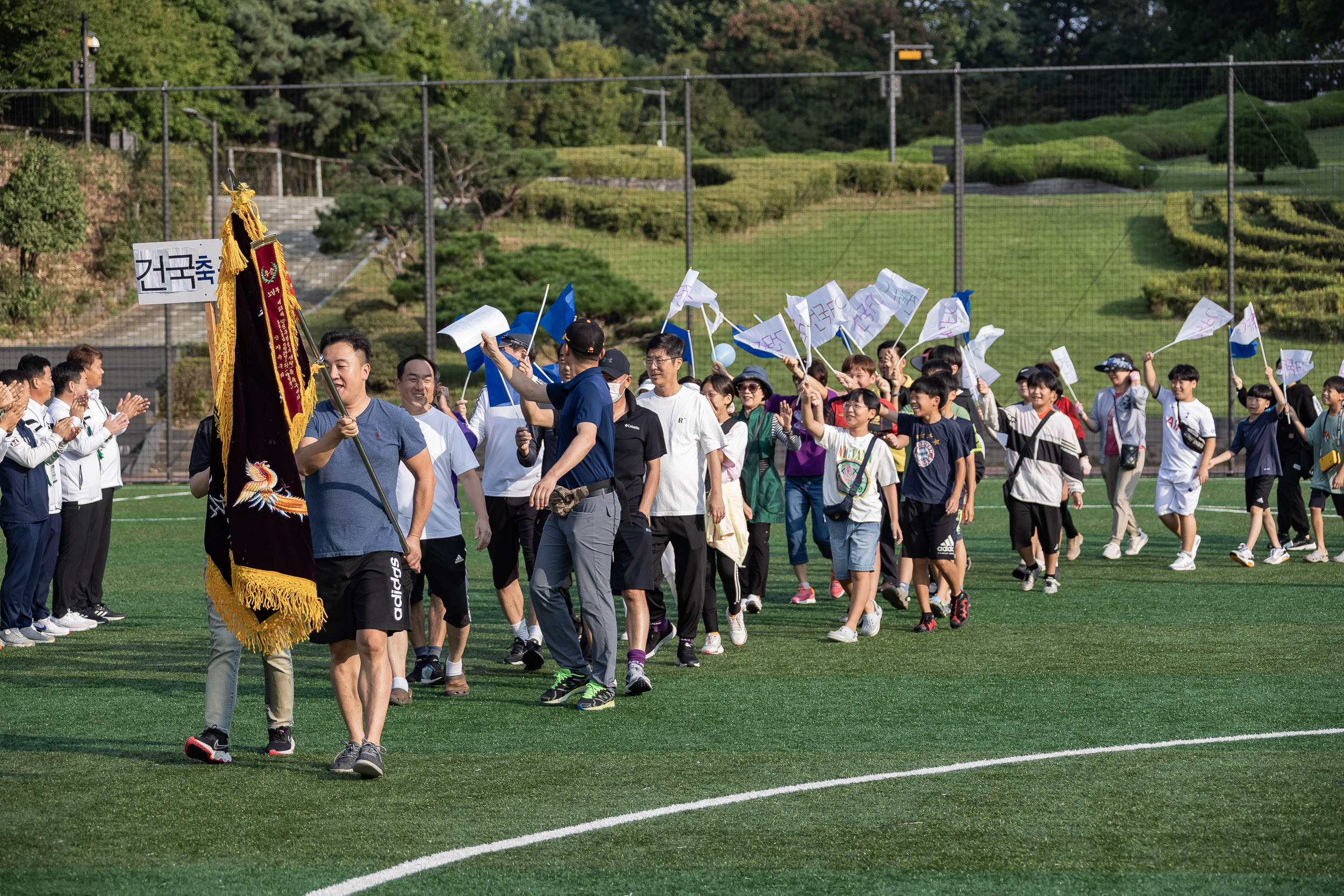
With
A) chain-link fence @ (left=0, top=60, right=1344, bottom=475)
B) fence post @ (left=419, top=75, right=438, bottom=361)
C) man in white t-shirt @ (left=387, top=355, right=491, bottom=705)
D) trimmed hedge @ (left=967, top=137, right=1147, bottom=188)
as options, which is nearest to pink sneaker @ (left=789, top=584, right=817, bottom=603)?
man in white t-shirt @ (left=387, top=355, right=491, bottom=705)

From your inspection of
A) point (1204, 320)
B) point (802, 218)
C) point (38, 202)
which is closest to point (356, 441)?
point (1204, 320)

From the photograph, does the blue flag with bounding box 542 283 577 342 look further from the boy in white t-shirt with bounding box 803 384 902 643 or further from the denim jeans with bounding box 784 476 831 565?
the denim jeans with bounding box 784 476 831 565

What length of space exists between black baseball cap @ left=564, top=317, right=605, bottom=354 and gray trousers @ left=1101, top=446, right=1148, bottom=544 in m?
7.09

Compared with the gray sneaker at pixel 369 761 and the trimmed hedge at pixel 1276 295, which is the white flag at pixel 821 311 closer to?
the gray sneaker at pixel 369 761

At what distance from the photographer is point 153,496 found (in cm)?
1836

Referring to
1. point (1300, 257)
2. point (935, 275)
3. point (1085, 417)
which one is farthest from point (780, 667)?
point (1300, 257)

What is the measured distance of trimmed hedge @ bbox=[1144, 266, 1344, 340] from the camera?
1047 inches

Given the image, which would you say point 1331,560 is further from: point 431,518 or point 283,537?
point 283,537

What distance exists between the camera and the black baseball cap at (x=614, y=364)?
7660 millimetres

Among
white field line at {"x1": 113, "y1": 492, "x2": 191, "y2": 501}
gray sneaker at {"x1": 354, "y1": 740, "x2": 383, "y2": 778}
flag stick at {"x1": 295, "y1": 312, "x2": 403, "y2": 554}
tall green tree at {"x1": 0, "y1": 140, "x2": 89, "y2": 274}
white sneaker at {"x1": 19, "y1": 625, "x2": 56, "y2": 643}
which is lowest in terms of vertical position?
white sneaker at {"x1": 19, "y1": 625, "x2": 56, "y2": 643}

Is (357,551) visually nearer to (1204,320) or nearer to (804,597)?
(804,597)

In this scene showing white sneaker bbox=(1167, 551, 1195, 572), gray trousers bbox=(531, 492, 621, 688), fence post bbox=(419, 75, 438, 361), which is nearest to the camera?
gray trousers bbox=(531, 492, 621, 688)

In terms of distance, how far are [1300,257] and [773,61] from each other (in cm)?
2893

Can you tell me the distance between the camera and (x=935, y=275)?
2875 centimetres
